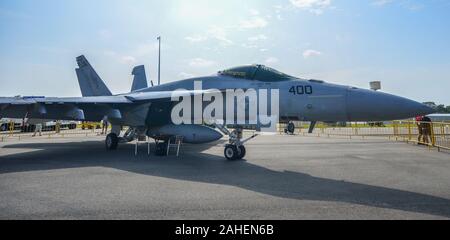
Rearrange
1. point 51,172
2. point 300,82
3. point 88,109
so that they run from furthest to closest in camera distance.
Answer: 1. point 88,109
2. point 300,82
3. point 51,172

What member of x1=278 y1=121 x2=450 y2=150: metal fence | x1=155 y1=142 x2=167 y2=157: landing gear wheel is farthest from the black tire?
x1=278 y1=121 x2=450 y2=150: metal fence

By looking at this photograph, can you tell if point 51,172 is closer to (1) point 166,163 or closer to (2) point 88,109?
(1) point 166,163

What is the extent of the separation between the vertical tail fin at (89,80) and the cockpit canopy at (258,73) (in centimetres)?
934

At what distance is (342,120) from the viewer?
734 centimetres

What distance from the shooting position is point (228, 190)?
18.5ft

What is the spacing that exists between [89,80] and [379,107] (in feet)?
47.1

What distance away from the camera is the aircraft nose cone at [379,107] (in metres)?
6.39

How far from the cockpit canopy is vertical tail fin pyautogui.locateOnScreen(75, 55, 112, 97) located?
368 inches

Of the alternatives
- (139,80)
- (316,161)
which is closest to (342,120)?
(316,161)

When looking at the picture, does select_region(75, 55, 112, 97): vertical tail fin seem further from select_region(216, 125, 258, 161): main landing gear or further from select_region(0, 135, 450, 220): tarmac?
select_region(216, 125, 258, 161): main landing gear

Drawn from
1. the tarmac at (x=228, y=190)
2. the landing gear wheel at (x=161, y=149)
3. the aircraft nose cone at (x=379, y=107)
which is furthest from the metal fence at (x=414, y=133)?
the landing gear wheel at (x=161, y=149)

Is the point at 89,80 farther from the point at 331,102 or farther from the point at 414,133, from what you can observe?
the point at 414,133

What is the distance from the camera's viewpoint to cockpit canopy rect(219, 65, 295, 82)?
8.73m
